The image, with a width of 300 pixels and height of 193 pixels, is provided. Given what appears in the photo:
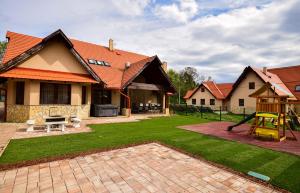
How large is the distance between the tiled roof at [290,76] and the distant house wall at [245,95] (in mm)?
5613

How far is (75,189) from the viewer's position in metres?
4.20

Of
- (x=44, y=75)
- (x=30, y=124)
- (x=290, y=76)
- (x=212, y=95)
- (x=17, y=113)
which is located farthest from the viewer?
(x=212, y=95)

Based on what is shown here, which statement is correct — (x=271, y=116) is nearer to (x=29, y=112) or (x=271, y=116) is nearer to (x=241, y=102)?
(x=29, y=112)

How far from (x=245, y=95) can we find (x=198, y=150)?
25.1 metres

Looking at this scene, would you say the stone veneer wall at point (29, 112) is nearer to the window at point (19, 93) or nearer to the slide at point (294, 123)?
the window at point (19, 93)

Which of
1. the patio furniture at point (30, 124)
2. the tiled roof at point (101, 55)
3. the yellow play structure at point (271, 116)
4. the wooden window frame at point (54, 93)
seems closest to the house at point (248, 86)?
the tiled roof at point (101, 55)

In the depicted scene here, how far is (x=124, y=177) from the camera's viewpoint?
4.91 metres

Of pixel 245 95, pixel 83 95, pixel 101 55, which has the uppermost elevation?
pixel 101 55

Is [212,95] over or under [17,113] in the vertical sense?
over

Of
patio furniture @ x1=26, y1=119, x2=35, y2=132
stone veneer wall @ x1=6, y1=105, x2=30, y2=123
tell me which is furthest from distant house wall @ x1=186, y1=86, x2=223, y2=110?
patio furniture @ x1=26, y1=119, x2=35, y2=132

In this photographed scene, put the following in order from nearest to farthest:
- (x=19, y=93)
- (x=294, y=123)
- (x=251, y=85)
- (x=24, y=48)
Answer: (x=19, y=93) → (x=24, y=48) → (x=294, y=123) → (x=251, y=85)

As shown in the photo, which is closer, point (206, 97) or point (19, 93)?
point (19, 93)

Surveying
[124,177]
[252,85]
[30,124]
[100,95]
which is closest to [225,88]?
[252,85]

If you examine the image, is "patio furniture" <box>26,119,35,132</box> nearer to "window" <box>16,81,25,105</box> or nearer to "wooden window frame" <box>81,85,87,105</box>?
"window" <box>16,81,25,105</box>
